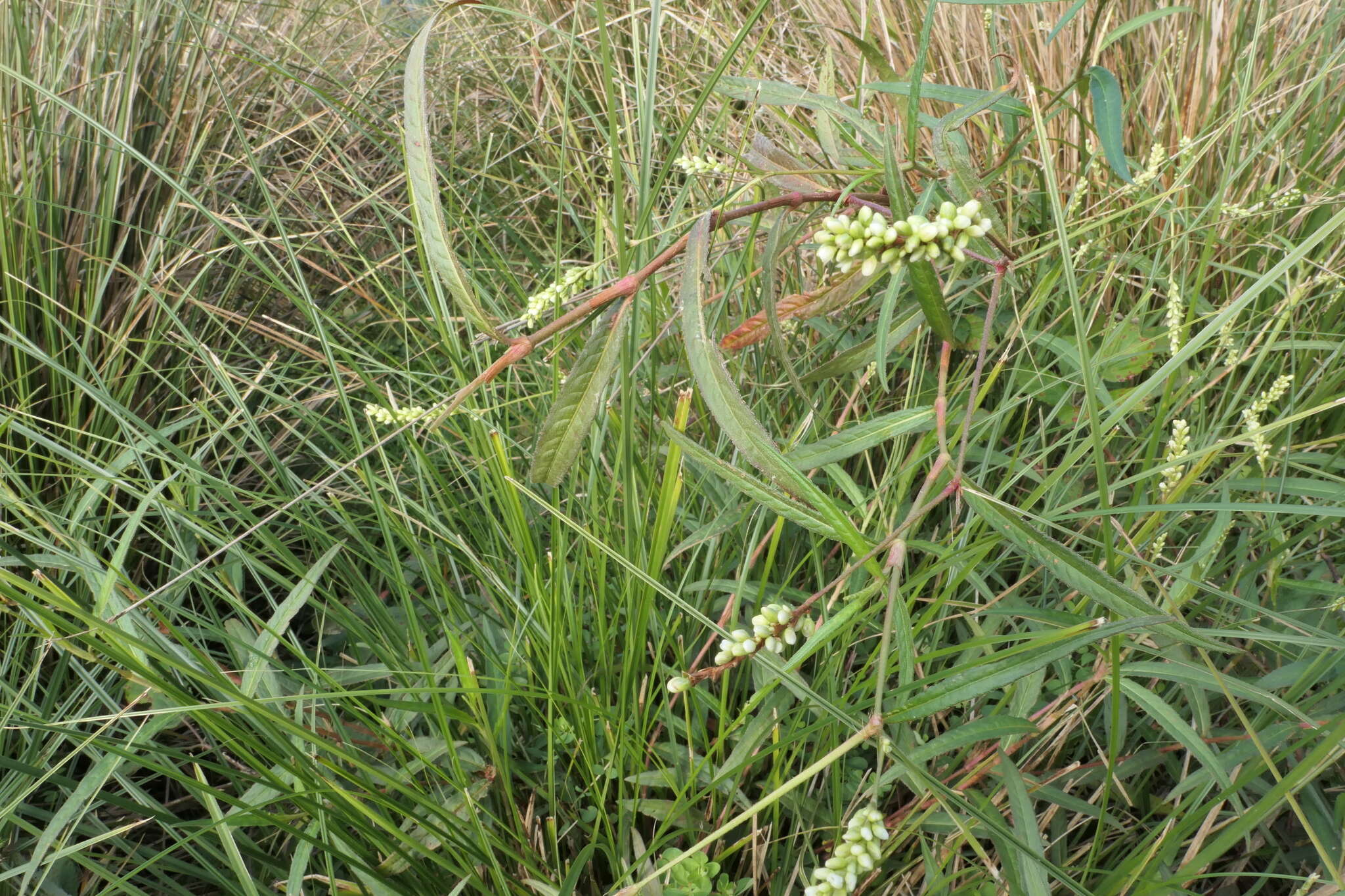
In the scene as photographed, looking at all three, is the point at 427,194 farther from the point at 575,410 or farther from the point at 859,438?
the point at 859,438

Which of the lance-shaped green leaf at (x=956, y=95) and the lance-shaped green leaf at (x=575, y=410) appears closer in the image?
the lance-shaped green leaf at (x=575, y=410)

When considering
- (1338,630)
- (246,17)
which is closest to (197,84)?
(246,17)

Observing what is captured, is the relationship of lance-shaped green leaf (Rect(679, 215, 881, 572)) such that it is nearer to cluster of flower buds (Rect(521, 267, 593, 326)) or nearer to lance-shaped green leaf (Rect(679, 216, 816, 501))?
lance-shaped green leaf (Rect(679, 216, 816, 501))

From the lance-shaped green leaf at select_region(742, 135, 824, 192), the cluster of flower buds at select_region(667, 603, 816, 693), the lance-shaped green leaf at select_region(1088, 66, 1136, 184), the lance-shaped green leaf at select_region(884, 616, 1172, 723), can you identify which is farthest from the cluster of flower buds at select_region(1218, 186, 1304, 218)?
the cluster of flower buds at select_region(667, 603, 816, 693)

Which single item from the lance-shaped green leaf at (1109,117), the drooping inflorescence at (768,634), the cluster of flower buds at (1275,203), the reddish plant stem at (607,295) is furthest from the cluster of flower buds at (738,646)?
the cluster of flower buds at (1275,203)

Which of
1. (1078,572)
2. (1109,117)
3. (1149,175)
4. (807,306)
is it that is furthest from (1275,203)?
(1078,572)

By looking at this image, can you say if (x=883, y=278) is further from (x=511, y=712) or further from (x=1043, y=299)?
(x=511, y=712)

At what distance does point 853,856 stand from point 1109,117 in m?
0.63

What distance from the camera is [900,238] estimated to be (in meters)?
0.47

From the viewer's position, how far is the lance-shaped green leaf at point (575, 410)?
2.01 ft

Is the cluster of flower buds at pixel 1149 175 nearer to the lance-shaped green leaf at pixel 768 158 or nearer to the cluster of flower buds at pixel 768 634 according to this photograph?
the lance-shaped green leaf at pixel 768 158

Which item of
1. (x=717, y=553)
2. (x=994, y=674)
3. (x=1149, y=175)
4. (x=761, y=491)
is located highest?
(x=1149, y=175)

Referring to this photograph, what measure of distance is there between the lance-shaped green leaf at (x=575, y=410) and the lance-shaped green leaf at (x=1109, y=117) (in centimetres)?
44

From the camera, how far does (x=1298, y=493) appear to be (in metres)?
0.86
